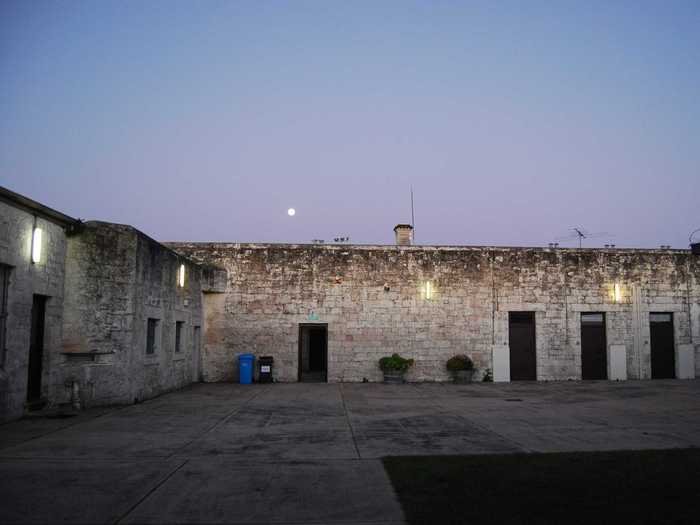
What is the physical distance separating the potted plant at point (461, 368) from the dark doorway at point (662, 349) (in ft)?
22.1

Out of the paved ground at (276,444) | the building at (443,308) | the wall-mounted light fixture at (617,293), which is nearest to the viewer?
the paved ground at (276,444)

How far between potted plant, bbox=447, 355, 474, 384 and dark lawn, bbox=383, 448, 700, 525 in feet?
37.8

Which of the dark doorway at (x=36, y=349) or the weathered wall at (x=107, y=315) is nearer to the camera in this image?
the dark doorway at (x=36, y=349)

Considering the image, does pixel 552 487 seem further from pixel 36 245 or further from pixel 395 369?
pixel 395 369

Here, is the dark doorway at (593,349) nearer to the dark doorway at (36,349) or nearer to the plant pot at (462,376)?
the plant pot at (462,376)

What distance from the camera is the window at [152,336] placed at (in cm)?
1453

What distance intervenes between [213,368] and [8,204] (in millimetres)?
10386

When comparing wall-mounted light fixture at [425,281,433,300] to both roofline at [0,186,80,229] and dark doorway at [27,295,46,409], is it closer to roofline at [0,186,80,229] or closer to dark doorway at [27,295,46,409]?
roofline at [0,186,80,229]

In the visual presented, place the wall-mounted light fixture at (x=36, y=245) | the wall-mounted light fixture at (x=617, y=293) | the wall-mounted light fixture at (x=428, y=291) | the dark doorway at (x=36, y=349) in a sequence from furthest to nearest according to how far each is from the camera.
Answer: the wall-mounted light fixture at (x=617, y=293)
the wall-mounted light fixture at (x=428, y=291)
the dark doorway at (x=36, y=349)
the wall-mounted light fixture at (x=36, y=245)

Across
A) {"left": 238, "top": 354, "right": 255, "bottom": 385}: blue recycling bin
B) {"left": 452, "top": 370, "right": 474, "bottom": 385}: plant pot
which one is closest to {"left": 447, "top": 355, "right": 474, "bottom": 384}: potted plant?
{"left": 452, "top": 370, "right": 474, "bottom": 385}: plant pot

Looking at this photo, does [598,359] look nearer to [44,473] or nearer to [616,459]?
[616,459]

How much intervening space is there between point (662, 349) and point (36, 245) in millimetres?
19697

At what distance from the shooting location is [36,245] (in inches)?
436

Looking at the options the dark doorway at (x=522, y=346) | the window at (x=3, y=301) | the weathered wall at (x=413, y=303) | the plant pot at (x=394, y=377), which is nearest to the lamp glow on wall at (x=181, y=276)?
the weathered wall at (x=413, y=303)
